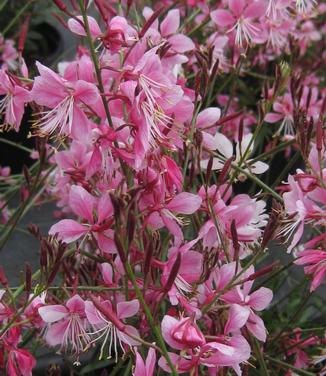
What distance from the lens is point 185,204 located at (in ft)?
2.61

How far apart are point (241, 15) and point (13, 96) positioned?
50cm

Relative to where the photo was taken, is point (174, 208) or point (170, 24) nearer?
point (174, 208)

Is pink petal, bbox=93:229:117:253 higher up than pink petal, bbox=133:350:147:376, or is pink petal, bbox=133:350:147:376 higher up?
pink petal, bbox=93:229:117:253

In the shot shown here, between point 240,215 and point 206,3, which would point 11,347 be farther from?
point 206,3

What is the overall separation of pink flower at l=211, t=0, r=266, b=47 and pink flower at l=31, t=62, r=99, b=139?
46 centimetres

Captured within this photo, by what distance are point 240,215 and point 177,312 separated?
0.14 meters

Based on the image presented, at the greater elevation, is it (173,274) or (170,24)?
(170,24)

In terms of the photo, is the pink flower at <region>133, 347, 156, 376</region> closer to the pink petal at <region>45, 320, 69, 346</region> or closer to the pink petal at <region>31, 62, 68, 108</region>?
the pink petal at <region>45, 320, 69, 346</region>

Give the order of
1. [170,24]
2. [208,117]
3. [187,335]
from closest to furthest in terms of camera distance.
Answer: [187,335] < [208,117] < [170,24]

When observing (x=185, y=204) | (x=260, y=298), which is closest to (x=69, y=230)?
(x=185, y=204)

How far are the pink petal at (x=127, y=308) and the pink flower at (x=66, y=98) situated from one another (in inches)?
7.5

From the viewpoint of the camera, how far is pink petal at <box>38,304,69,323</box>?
77cm

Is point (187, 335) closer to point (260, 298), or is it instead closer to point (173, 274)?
point (173, 274)

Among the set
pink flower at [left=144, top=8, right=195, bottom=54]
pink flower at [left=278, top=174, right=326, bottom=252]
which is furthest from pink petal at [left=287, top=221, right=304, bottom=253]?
pink flower at [left=144, top=8, right=195, bottom=54]
